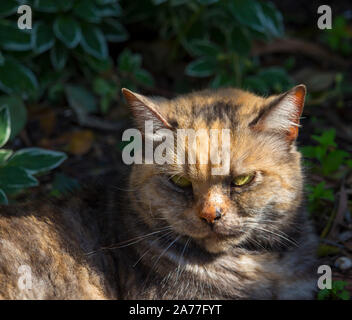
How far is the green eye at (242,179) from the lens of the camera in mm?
2420

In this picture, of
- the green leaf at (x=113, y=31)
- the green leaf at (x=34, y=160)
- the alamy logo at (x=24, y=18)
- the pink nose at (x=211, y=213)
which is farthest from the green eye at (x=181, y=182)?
the green leaf at (x=113, y=31)

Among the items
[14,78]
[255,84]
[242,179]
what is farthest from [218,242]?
[14,78]

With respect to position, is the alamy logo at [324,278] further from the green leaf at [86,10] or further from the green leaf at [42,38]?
the green leaf at [42,38]

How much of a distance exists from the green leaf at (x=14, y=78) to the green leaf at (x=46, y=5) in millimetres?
461

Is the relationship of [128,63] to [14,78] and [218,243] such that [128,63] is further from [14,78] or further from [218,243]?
[218,243]

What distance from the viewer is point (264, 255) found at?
264 centimetres

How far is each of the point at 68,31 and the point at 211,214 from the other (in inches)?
92.5

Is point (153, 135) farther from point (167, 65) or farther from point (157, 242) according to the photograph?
point (167, 65)

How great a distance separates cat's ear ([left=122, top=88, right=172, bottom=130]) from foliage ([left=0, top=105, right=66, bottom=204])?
36.4 inches

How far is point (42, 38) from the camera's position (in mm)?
4059

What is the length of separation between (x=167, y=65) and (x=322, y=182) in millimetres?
2277

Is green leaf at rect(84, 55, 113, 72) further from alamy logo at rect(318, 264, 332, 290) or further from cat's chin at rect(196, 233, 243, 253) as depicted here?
alamy logo at rect(318, 264, 332, 290)

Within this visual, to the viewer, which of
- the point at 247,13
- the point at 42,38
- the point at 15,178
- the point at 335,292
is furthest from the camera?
the point at 42,38

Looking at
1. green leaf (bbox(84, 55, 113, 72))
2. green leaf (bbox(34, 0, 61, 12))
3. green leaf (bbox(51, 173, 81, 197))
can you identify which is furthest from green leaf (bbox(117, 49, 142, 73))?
green leaf (bbox(51, 173, 81, 197))
